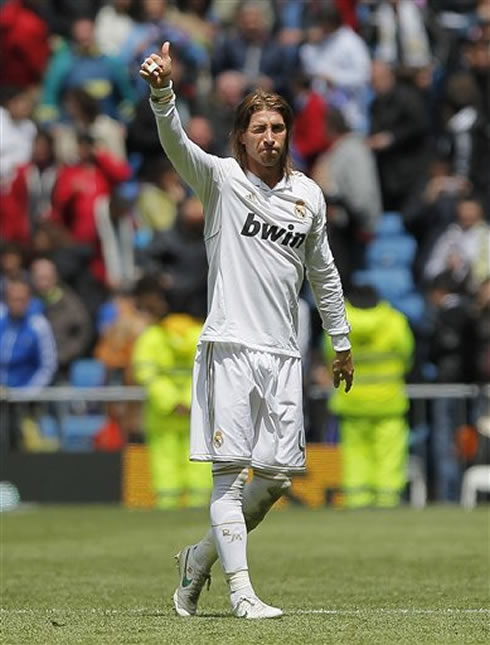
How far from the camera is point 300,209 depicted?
8875 mm

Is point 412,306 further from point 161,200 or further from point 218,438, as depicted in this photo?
point 218,438

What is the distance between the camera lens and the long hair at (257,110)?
347 inches

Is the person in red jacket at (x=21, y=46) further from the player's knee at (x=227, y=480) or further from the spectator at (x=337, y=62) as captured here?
the player's knee at (x=227, y=480)

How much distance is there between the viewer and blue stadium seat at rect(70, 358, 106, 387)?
20766 millimetres

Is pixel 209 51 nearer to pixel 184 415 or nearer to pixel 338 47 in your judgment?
pixel 338 47

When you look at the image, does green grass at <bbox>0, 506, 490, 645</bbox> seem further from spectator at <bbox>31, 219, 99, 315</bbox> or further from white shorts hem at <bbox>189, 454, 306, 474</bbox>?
spectator at <bbox>31, 219, 99, 315</bbox>

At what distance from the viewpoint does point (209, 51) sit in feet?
82.2

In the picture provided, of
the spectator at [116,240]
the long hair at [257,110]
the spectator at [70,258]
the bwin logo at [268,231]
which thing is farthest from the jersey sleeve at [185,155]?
the spectator at [116,240]

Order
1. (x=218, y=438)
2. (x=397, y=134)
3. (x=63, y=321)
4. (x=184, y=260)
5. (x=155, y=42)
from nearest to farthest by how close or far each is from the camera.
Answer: (x=218, y=438) < (x=63, y=321) < (x=184, y=260) < (x=397, y=134) < (x=155, y=42)

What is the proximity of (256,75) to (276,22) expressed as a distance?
1675 millimetres

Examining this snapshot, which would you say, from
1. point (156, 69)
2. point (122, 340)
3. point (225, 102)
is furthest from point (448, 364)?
point (156, 69)

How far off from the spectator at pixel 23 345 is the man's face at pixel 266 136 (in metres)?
11.4

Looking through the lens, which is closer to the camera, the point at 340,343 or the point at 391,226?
the point at 340,343

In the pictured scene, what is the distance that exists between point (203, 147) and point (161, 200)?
43.4 inches
